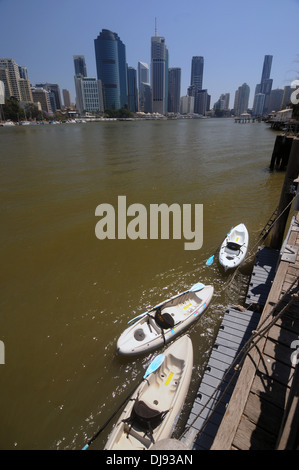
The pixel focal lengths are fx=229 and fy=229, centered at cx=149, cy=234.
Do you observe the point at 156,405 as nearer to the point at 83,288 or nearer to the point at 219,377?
the point at 219,377

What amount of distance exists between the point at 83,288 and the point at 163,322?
489cm

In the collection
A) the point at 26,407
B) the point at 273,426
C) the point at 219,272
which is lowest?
the point at 26,407

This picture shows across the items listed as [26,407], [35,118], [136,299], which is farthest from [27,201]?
[35,118]

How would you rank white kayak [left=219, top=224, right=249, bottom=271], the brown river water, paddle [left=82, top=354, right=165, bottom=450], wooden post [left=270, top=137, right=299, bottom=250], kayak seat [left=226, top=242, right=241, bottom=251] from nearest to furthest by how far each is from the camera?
paddle [left=82, top=354, right=165, bottom=450] < the brown river water < wooden post [left=270, top=137, right=299, bottom=250] < white kayak [left=219, top=224, right=249, bottom=271] < kayak seat [left=226, top=242, right=241, bottom=251]

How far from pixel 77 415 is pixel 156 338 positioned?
3.40 metres

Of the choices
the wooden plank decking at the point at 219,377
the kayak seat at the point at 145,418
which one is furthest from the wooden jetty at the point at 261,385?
the kayak seat at the point at 145,418

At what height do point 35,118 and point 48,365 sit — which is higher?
point 35,118

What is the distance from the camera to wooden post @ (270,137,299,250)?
420 inches

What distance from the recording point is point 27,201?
21359mm

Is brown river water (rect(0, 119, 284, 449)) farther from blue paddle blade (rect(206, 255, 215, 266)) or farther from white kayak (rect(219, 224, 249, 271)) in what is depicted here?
white kayak (rect(219, 224, 249, 271))

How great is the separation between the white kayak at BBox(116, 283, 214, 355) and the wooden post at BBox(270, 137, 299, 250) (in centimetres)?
481

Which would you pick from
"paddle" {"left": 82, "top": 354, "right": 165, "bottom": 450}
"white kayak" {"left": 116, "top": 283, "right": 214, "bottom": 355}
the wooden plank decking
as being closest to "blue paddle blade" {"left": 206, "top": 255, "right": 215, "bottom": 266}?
"white kayak" {"left": 116, "top": 283, "right": 214, "bottom": 355}

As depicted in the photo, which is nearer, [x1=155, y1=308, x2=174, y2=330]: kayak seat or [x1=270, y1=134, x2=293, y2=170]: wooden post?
[x1=155, y1=308, x2=174, y2=330]: kayak seat

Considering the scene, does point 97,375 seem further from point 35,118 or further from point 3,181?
point 35,118
